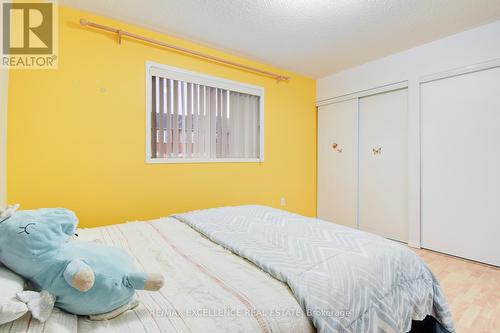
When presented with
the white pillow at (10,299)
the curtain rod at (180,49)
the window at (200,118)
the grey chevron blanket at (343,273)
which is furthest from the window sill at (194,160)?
the white pillow at (10,299)

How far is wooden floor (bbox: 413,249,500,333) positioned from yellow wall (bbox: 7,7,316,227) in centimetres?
232

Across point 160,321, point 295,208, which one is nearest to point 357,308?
point 160,321

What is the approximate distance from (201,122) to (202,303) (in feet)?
7.80

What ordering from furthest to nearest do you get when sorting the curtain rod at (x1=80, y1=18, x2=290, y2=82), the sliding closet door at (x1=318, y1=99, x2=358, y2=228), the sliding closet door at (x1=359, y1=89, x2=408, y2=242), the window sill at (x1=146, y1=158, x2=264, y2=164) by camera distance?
the sliding closet door at (x1=318, y1=99, x2=358, y2=228)
the sliding closet door at (x1=359, y1=89, x2=408, y2=242)
the window sill at (x1=146, y1=158, x2=264, y2=164)
the curtain rod at (x1=80, y1=18, x2=290, y2=82)

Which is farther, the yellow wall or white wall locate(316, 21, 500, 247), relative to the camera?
white wall locate(316, 21, 500, 247)

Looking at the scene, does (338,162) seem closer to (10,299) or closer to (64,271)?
(64,271)

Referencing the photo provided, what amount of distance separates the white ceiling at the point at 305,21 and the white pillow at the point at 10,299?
223cm

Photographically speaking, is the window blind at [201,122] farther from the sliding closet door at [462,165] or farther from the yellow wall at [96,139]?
the sliding closet door at [462,165]

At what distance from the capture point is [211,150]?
309 centimetres

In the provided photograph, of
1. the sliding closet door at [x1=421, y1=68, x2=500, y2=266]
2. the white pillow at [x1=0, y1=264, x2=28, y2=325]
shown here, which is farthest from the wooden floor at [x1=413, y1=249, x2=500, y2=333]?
the white pillow at [x1=0, y1=264, x2=28, y2=325]

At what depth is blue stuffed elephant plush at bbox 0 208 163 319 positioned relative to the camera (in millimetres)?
758

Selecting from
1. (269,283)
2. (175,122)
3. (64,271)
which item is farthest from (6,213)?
(175,122)

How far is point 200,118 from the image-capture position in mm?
2975

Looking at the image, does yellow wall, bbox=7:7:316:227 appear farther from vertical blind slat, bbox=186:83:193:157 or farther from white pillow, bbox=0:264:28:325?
white pillow, bbox=0:264:28:325
